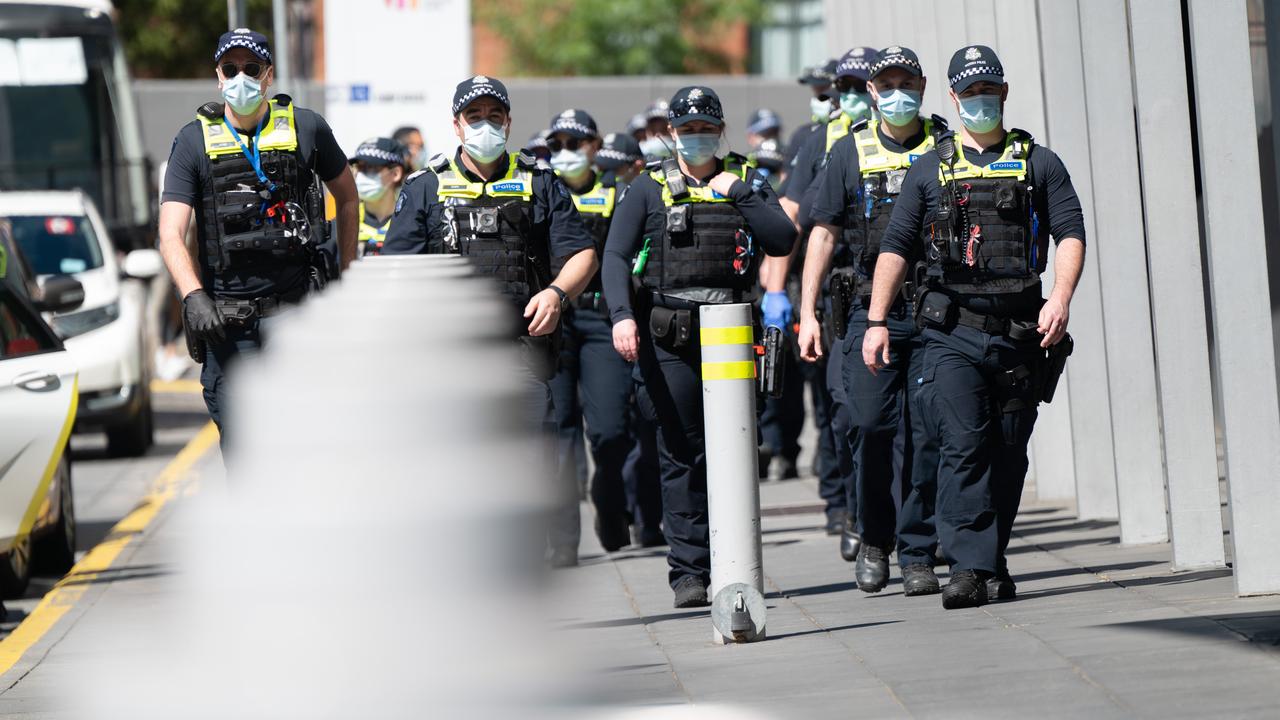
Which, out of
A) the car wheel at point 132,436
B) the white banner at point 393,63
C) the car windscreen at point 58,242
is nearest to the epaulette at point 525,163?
the car wheel at point 132,436

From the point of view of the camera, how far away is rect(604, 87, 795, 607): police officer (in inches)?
331

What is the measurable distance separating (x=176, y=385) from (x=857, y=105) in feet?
47.3

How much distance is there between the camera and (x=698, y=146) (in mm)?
8531

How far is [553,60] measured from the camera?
4900cm

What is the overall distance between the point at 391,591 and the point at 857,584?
506 centimetres

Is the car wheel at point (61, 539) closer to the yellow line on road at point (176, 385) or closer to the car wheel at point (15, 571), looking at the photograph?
the car wheel at point (15, 571)

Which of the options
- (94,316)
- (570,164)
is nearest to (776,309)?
(570,164)

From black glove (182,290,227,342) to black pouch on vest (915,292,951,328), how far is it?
8.55 ft

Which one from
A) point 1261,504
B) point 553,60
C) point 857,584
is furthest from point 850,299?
point 553,60

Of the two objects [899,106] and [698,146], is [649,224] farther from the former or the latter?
[899,106]

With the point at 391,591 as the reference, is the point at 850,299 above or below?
above

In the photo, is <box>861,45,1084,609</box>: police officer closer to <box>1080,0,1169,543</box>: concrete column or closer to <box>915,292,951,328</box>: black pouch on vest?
<box>915,292,951,328</box>: black pouch on vest

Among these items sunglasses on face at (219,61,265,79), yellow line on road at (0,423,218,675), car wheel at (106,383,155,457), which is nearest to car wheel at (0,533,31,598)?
yellow line on road at (0,423,218,675)

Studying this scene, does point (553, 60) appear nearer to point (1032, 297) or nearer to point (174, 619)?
point (1032, 297)
